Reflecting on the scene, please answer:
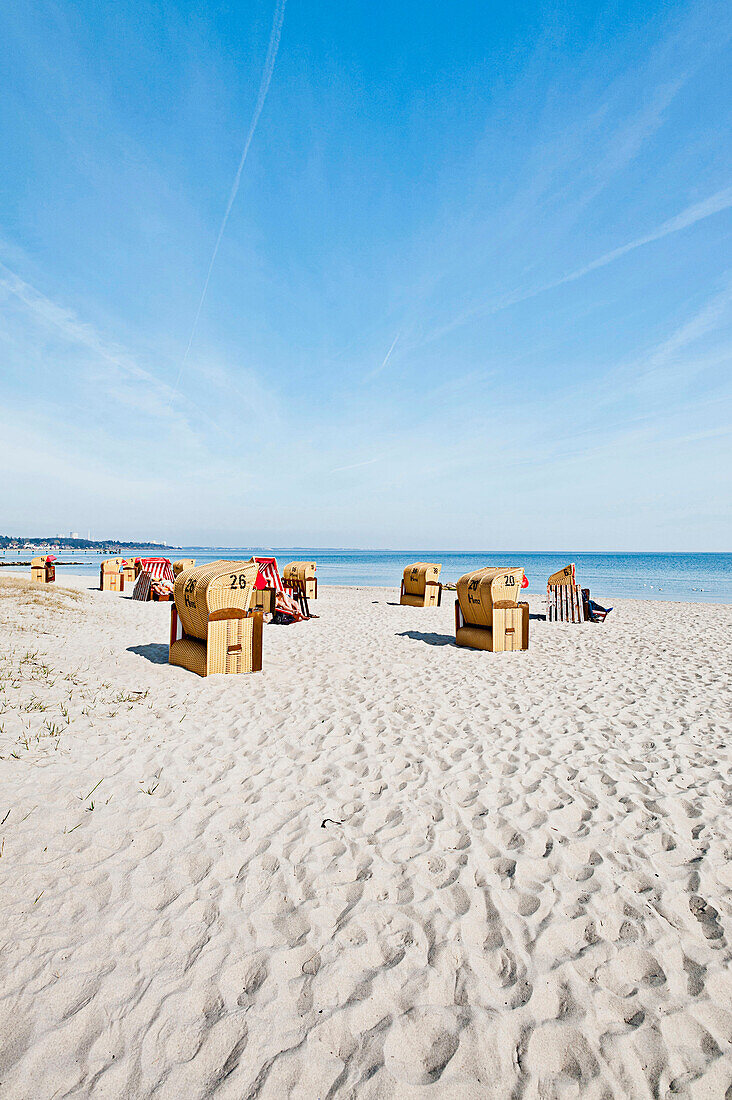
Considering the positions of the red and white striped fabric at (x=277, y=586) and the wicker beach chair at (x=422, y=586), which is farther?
the wicker beach chair at (x=422, y=586)

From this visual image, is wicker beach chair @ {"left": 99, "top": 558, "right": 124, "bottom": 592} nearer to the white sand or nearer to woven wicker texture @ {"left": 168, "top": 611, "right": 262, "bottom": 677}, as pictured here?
woven wicker texture @ {"left": 168, "top": 611, "right": 262, "bottom": 677}

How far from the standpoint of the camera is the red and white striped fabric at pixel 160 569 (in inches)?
790

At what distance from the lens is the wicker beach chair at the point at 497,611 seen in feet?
31.6

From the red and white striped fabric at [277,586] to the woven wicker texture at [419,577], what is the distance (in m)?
5.16

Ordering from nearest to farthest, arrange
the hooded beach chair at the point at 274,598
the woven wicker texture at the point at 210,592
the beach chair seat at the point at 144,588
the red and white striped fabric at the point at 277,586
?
the woven wicker texture at the point at 210,592 < the hooded beach chair at the point at 274,598 < the red and white striped fabric at the point at 277,586 < the beach chair seat at the point at 144,588

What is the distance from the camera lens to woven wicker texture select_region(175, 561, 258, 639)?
720 centimetres

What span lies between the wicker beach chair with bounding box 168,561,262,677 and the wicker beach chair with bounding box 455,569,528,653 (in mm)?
4308

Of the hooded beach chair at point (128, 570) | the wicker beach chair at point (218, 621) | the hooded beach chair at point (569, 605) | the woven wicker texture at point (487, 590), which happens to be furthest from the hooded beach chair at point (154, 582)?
the hooded beach chair at point (569, 605)

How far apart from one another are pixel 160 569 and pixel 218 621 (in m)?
14.6

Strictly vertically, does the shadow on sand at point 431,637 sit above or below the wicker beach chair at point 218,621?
below

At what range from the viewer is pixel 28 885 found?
291 cm

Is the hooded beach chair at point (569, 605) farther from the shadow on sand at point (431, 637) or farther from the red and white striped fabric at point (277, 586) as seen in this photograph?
the red and white striped fabric at point (277, 586)

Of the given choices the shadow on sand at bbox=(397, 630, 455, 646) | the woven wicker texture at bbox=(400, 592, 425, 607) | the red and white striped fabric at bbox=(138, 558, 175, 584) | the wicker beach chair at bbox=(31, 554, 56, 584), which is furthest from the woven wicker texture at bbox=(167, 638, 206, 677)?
the wicker beach chair at bbox=(31, 554, 56, 584)

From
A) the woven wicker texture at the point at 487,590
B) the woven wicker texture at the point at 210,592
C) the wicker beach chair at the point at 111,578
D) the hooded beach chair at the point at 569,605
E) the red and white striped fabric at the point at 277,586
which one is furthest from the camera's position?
the wicker beach chair at the point at 111,578
